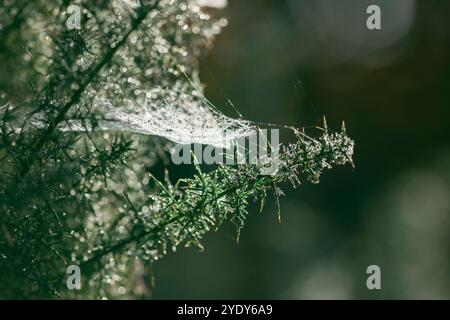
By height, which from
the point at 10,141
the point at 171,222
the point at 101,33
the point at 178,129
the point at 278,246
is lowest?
the point at 171,222

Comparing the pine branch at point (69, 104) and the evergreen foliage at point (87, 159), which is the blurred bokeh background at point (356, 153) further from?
the pine branch at point (69, 104)

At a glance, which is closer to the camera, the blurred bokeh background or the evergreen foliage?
the evergreen foliage

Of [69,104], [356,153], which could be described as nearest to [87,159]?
[69,104]

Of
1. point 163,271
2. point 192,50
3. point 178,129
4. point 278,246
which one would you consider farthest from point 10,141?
point 278,246

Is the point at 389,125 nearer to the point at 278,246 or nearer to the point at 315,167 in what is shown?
the point at 278,246

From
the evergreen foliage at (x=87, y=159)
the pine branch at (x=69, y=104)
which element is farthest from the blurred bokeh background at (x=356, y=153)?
the pine branch at (x=69, y=104)

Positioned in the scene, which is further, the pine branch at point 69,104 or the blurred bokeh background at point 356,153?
the blurred bokeh background at point 356,153

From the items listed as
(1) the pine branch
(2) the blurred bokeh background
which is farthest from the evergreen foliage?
(2) the blurred bokeh background

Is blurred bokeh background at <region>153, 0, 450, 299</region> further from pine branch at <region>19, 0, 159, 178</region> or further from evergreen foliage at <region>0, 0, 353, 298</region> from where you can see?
pine branch at <region>19, 0, 159, 178</region>

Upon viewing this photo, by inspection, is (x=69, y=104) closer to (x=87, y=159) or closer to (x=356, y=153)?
(x=87, y=159)
